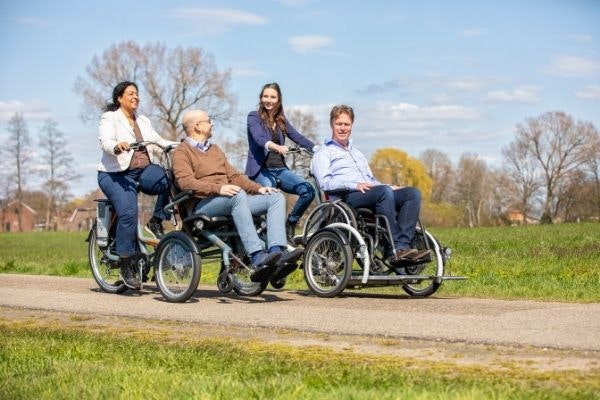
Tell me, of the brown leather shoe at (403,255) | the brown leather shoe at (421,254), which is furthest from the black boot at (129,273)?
the brown leather shoe at (421,254)

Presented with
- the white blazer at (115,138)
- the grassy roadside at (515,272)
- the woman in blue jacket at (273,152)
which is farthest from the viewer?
the woman in blue jacket at (273,152)

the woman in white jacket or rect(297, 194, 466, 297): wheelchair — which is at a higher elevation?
the woman in white jacket

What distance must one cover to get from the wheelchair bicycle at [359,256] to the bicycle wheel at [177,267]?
0.98 meters

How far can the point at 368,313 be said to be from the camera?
7598 millimetres

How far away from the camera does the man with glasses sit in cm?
886

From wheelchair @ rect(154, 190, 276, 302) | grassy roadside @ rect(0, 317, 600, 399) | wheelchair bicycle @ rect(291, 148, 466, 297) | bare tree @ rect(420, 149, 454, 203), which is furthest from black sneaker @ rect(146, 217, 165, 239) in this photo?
bare tree @ rect(420, 149, 454, 203)

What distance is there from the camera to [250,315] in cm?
783

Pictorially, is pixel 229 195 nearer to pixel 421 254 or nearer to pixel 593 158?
pixel 421 254

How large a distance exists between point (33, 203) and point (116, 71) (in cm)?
4731

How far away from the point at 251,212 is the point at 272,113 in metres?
1.63

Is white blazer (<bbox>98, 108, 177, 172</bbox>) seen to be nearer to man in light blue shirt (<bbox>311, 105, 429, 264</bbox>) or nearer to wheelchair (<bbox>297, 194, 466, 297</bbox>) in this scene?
man in light blue shirt (<bbox>311, 105, 429, 264</bbox>)

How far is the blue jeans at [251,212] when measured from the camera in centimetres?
888

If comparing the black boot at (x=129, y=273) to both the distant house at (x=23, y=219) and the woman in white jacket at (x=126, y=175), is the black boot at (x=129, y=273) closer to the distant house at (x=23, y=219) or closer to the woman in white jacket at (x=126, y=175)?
the woman in white jacket at (x=126, y=175)

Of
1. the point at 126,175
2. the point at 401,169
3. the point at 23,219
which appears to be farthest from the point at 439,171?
the point at 126,175
